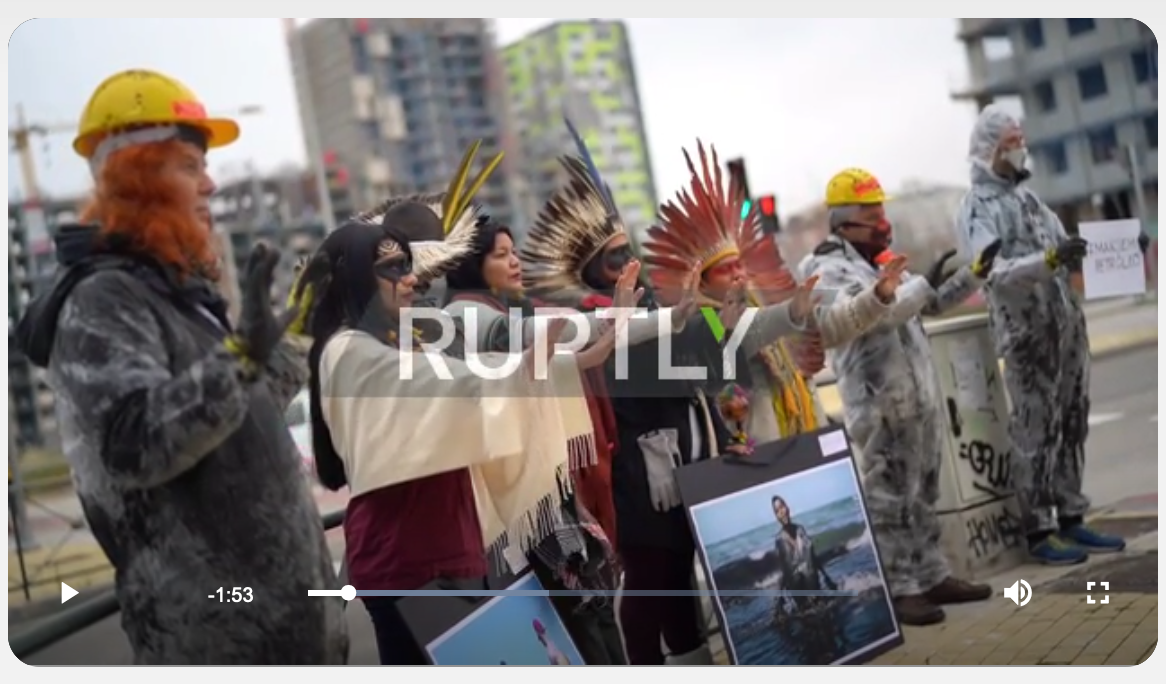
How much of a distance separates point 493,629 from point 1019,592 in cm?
123

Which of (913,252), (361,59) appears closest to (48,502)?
(361,59)

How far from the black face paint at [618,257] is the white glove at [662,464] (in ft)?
1.37

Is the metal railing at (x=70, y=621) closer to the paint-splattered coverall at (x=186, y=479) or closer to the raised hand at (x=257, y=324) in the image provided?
the paint-splattered coverall at (x=186, y=479)

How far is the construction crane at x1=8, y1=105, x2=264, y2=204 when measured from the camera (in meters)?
3.67

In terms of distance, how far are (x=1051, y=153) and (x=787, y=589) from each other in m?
1.18

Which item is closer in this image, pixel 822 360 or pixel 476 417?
pixel 476 417

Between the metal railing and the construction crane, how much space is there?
2.89 ft

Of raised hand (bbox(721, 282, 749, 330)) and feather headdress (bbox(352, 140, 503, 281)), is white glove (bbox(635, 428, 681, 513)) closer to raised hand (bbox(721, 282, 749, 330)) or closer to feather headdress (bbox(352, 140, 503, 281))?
raised hand (bbox(721, 282, 749, 330))

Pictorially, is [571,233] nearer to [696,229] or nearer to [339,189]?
[696,229]

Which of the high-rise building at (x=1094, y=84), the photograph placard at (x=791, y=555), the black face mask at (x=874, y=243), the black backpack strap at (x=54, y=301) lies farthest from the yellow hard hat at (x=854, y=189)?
the black backpack strap at (x=54, y=301)

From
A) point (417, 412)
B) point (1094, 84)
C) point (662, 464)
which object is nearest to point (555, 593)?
point (662, 464)

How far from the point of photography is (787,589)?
3947mm

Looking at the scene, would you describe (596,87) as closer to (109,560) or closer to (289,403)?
(289,403)

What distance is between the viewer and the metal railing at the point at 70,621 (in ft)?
12.0
